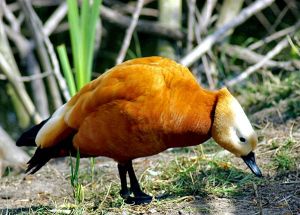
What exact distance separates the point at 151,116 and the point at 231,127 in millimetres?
430

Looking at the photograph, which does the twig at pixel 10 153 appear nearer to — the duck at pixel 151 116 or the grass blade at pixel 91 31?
the grass blade at pixel 91 31

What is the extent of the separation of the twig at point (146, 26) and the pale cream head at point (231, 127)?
3591 mm

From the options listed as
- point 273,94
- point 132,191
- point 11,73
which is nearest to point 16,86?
point 11,73

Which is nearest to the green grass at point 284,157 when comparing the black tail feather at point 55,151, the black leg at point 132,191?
the black leg at point 132,191

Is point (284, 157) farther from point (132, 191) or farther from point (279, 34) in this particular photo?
point (279, 34)

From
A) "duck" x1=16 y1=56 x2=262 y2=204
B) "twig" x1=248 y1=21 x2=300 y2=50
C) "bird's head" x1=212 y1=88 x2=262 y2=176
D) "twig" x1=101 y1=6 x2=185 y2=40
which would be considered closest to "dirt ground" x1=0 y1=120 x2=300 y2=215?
"duck" x1=16 y1=56 x2=262 y2=204

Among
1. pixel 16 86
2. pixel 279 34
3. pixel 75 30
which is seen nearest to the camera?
pixel 75 30

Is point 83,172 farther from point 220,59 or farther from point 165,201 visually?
point 220,59

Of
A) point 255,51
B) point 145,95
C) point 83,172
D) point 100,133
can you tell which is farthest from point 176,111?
point 255,51

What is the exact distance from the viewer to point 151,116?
11.4ft

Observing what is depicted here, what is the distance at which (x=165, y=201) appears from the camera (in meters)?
3.75

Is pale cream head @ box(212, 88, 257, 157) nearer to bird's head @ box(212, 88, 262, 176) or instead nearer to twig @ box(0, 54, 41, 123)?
bird's head @ box(212, 88, 262, 176)

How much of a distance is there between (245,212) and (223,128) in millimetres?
447

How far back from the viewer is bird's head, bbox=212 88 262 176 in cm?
356
